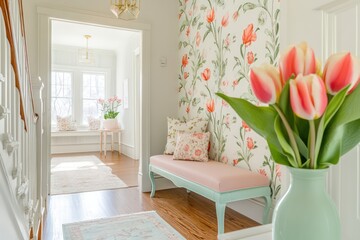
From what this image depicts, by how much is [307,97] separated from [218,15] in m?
2.83

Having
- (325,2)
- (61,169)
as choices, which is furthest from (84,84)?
(325,2)

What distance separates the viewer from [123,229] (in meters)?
2.33

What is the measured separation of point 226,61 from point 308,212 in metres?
2.53

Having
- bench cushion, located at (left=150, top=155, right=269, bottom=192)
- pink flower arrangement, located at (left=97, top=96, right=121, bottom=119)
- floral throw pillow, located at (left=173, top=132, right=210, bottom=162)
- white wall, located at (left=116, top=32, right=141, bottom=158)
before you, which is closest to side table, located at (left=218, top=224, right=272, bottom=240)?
bench cushion, located at (left=150, top=155, right=269, bottom=192)

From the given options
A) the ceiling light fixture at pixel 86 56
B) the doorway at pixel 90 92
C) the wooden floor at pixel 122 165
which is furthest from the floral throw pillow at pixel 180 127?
the ceiling light fixture at pixel 86 56

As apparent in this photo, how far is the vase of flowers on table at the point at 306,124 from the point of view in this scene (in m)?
0.46

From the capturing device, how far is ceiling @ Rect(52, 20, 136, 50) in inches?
212

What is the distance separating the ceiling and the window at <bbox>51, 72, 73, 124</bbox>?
2.74 feet

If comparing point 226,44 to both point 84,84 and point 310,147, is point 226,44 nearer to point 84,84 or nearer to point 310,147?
point 310,147

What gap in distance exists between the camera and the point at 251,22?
2531 millimetres

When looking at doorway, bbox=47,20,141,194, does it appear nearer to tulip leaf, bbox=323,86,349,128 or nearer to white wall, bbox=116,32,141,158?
white wall, bbox=116,32,141,158

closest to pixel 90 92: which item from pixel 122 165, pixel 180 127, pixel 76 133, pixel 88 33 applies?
pixel 76 133

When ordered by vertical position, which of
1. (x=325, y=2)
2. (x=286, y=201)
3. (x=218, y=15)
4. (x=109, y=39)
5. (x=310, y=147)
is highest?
(x=109, y=39)

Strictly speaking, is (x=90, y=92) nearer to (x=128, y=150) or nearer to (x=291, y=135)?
(x=128, y=150)
